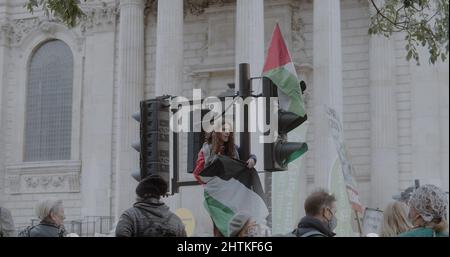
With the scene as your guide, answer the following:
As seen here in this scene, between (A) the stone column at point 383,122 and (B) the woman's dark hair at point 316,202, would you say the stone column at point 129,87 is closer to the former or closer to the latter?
(A) the stone column at point 383,122

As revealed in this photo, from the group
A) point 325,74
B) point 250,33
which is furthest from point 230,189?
→ point 325,74

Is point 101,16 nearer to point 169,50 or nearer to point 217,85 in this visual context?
point 217,85

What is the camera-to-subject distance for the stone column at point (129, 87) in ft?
106

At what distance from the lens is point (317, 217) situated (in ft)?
21.3

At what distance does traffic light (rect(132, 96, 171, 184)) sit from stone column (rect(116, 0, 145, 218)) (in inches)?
869

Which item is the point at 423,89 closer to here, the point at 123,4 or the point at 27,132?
the point at 123,4

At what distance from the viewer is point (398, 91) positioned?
3116 centimetres

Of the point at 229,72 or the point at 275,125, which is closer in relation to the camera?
the point at 275,125

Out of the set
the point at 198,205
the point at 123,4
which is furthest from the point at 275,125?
the point at 123,4

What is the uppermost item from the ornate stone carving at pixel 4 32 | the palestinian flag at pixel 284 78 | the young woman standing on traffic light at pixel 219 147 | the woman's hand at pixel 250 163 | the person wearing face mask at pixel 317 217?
the ornate stone carving at pixel 4 32

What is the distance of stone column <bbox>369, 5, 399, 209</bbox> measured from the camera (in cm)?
3041

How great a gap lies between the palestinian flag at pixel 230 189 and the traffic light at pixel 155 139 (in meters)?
1.13

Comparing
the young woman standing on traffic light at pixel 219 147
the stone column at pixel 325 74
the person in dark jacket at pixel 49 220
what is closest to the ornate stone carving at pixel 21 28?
the stone column at pixel 325 74

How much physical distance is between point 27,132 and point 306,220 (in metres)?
32.5
